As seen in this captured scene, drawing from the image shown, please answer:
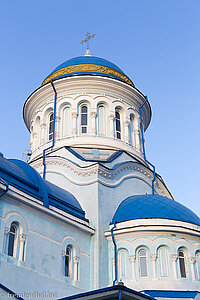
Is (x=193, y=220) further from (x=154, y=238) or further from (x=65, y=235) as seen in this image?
(x=65, y=235)

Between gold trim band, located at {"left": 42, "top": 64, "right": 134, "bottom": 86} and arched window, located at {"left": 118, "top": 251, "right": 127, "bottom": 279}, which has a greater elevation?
gold trim band, located at {"left": 42, "top": 64, "right": 134, "bottom": 86}

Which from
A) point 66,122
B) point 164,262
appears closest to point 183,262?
point 164,262

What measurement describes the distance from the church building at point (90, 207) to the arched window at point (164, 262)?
1.2 inches

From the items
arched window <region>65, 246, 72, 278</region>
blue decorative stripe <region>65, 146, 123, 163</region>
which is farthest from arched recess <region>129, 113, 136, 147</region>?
arched window <region>65, 246, 72, 278</region>

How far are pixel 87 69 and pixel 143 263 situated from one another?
8861mm

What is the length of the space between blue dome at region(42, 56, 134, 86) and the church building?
61 millimetres

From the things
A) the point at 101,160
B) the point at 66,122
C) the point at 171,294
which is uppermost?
the point at 66,122

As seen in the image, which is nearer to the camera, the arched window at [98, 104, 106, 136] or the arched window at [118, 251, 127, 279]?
the arched window at [118, 251, 127, 279]

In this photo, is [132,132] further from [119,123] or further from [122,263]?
[122,263]

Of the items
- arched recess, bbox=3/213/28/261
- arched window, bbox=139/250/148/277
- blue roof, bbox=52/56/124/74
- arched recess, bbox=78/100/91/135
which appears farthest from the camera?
blue roof, bbox=52/56/124/74

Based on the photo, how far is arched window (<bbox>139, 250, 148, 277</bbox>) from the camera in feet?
38.9

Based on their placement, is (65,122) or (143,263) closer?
(143,263)

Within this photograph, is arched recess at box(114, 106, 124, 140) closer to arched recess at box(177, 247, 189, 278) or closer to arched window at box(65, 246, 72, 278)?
arched recess at box(177, 247, 189, 278)

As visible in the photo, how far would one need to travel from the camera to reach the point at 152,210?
1277 cm
